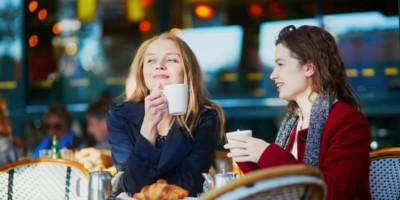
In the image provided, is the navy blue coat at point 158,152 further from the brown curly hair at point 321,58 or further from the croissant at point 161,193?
the brown curly hair at point 321,58

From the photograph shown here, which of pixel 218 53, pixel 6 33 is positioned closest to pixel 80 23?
pixel 6 33

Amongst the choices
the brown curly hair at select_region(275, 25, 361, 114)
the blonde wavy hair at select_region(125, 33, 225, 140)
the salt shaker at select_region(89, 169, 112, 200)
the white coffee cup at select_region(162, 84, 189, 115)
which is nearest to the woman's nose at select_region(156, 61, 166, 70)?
the blonde wavy hair at select_region(125, 33, 225, 140)

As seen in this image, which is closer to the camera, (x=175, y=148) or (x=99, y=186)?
(x=99, y=186)

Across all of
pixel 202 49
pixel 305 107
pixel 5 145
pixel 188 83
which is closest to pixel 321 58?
Result: pixel 305 107

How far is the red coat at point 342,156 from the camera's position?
235 centimetres

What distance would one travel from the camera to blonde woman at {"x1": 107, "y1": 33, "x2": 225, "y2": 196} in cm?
294

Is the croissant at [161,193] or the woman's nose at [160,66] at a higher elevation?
the woman's nose at [160,66]

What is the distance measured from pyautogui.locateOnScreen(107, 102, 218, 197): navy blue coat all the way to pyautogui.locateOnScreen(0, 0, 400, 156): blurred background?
2.78m

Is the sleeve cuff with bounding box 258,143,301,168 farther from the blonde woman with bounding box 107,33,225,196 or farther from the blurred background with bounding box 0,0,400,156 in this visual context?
the blurred background with bounding box 0,0,400,156

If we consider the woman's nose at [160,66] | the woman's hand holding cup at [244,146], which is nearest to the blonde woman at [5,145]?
the woman's nose at [160,66]

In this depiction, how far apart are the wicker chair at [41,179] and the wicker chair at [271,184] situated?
56.5 inches

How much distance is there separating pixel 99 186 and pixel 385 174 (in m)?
1.32

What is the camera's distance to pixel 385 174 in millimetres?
2988

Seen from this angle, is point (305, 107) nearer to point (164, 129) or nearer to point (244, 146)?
point (244, 146)
